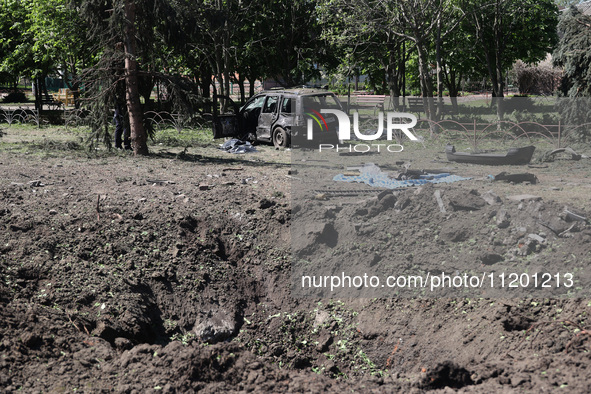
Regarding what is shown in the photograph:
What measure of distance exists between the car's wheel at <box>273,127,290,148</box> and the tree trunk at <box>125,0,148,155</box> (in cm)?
374

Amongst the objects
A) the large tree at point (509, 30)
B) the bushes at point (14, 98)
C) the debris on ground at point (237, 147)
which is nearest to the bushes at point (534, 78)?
the large tree at point (509, 30)

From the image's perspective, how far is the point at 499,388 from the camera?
4.02 meters

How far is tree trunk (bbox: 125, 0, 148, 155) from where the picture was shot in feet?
38.7

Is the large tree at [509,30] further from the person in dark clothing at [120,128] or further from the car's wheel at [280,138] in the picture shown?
the person in dark clothing at [120,128]

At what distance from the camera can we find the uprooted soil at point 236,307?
14.1 feet

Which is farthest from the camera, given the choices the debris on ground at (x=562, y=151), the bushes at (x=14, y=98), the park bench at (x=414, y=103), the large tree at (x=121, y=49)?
the bushes at (x=14, y=98)

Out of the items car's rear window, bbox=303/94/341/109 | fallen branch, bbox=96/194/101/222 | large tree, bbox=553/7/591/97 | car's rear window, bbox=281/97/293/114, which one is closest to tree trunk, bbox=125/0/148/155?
car's rear window, bbox=281/97/293/114

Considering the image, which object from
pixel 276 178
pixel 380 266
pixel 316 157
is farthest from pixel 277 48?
pixel 380 266

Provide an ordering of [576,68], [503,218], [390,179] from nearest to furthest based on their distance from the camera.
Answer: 1. [503,218]
2. [390,179]
3. [576,68]

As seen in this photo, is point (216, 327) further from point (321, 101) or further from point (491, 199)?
point (321, 101)

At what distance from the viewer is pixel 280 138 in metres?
15.0

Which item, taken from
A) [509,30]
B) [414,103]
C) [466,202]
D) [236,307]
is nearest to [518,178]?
[466,202]

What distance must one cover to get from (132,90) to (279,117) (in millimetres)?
4307

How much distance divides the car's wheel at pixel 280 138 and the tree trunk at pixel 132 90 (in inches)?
147
